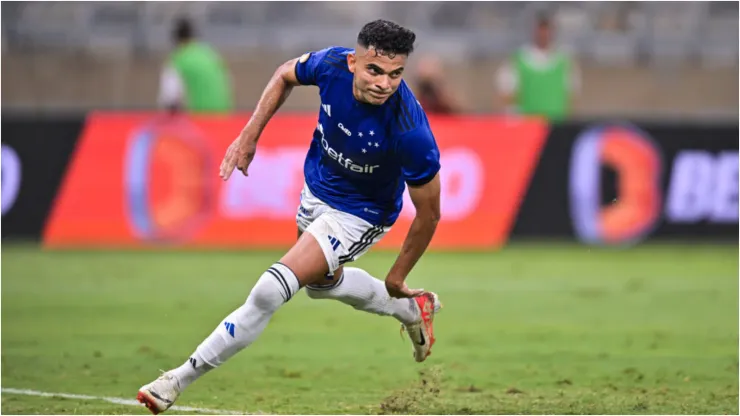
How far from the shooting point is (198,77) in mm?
17766

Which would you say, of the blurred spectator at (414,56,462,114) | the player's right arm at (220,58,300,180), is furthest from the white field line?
the blurred spectator at (414,56,462,114)

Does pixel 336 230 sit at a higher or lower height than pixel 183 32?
higher

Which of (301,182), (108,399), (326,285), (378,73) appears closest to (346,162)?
(378,73)

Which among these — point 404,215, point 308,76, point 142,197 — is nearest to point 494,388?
point 308,76

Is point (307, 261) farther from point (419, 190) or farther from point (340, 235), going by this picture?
point (419, 190)

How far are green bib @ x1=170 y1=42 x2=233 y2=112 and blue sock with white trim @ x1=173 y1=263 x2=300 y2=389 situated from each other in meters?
11.1

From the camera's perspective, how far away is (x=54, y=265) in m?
15.1

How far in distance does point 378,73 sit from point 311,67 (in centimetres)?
77

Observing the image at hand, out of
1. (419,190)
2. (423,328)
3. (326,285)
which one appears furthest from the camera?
(423,328)

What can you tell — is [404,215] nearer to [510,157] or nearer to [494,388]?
[510,157]

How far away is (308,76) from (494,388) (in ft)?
7.77

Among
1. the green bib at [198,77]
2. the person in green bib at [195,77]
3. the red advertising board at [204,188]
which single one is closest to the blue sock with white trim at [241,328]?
the red advertising board at [204,188]

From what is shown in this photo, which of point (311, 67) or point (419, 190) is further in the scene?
point (311, 67)

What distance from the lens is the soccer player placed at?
23.0ft
